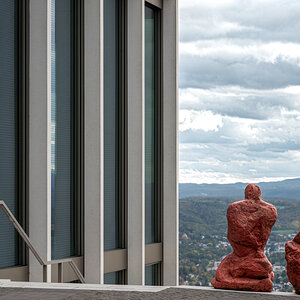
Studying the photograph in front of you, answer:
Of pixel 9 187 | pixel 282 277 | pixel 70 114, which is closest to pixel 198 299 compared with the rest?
pixel 282 277

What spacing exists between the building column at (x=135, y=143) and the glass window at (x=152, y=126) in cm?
170

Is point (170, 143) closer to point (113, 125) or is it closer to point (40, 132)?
point (113, 125)

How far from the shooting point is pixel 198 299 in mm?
9594

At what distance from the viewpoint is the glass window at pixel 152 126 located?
70.4 ft

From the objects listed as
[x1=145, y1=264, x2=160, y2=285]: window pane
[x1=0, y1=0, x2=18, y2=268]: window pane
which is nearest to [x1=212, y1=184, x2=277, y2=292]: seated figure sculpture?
[x1=0, y1=0, x2=18, y2=268]: window pane

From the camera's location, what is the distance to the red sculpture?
10.0 metres

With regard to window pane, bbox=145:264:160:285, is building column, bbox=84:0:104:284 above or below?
above

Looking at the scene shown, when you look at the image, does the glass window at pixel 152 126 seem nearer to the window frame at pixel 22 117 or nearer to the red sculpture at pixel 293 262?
the window frame at pixel 22 117

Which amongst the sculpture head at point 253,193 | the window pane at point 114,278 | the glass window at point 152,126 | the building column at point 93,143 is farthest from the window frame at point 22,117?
the glass window at point 152,126

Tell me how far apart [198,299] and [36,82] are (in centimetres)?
718

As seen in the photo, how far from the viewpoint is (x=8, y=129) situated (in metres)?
14.3

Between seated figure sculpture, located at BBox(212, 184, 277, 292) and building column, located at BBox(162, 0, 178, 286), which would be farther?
building column, located at BBox(162, 0, 178, 286)

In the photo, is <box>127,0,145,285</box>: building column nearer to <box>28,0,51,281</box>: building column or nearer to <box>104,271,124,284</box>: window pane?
<box>104,271,124,284</box>: window pane

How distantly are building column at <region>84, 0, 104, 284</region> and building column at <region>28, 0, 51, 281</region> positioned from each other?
2516mm
